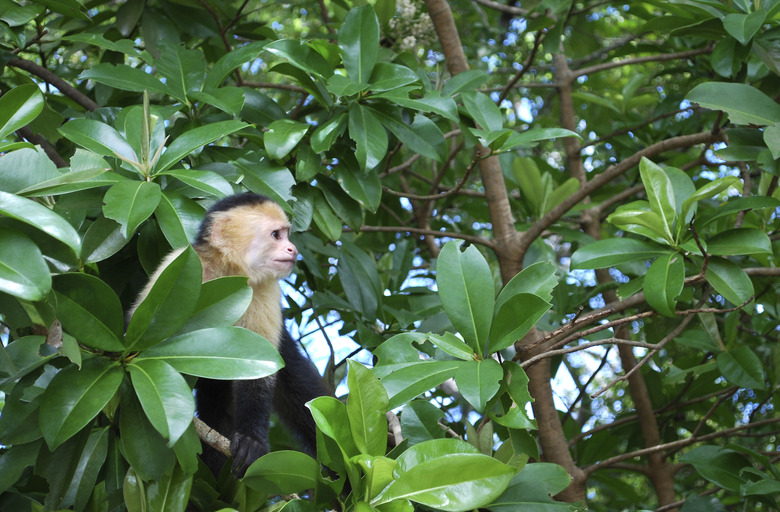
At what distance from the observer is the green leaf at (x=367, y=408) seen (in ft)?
4.24

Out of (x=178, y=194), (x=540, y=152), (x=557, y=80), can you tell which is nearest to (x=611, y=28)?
(x=540, y=152)

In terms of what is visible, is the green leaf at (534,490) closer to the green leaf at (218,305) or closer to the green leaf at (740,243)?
the green leaf at (218,305)

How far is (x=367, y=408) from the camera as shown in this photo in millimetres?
1301

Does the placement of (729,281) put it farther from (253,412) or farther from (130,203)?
(130,203)

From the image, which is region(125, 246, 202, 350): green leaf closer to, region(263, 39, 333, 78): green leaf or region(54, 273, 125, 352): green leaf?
region(54, 273, 125, 352): green leaf

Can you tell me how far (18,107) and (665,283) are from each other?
4.72 feet

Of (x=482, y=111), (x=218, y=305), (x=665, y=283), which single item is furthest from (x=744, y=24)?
(x=218, y=305)

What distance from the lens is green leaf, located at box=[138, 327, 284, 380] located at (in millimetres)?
1209

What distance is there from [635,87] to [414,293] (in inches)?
55.0

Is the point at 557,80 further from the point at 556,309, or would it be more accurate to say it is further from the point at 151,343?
the point at 151,343

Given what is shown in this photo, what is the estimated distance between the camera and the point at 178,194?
182 centimetres

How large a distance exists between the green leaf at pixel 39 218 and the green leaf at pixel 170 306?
0.19 m

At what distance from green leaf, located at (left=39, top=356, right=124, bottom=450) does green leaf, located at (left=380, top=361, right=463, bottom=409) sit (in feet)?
1.58

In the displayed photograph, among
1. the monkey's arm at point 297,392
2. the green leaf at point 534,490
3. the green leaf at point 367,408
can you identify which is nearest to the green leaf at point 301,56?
the monkey's arm at point 297,392
